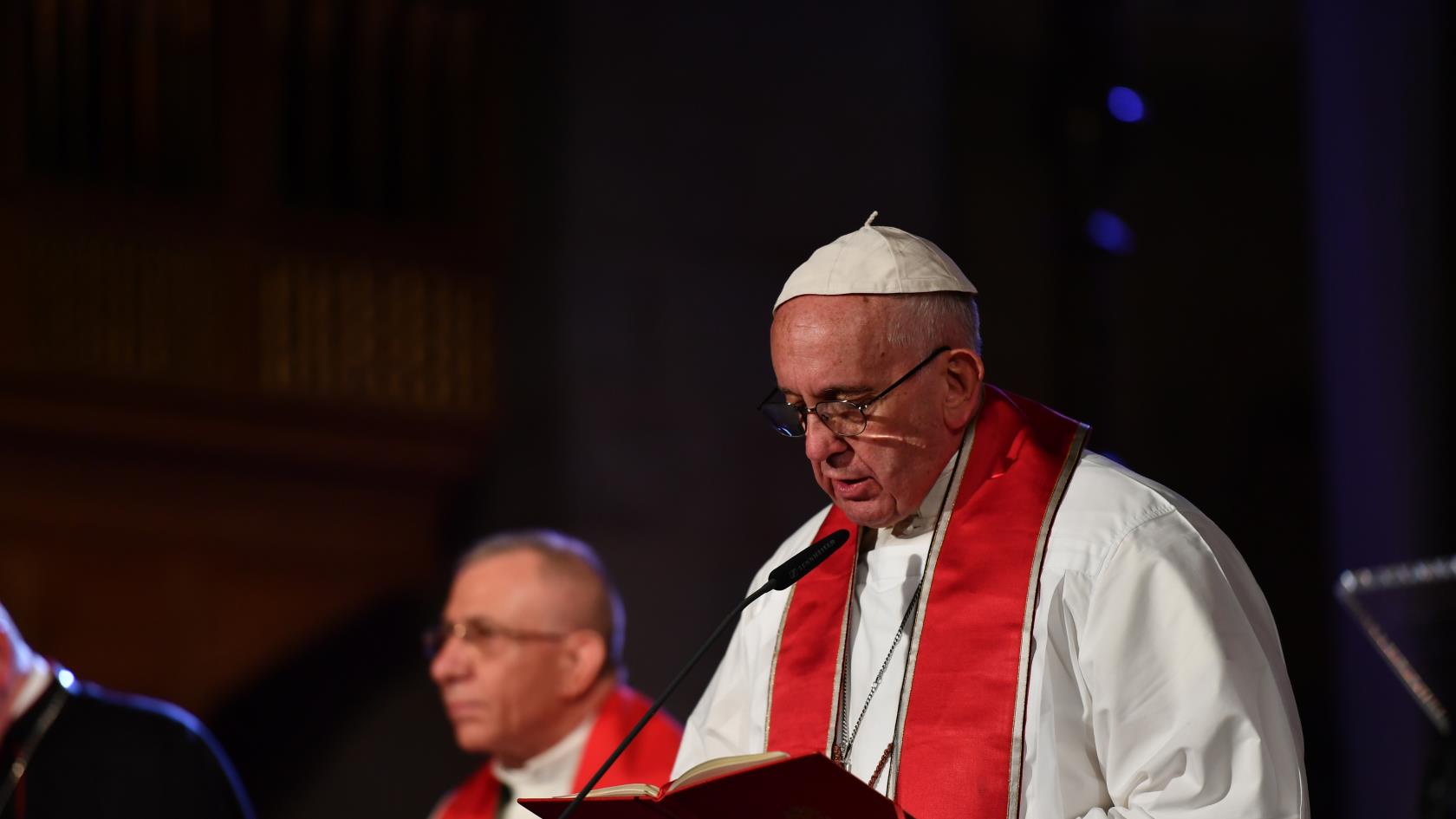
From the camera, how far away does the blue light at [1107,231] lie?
7289mm

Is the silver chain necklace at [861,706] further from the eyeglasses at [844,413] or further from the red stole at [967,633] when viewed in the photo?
the eyeglasses at [844,413]

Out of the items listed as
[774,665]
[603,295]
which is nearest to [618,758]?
[774,665]

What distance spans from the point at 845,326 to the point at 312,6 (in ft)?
15.1

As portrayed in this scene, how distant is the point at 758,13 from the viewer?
775cm

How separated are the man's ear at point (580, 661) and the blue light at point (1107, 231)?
3.20 metres

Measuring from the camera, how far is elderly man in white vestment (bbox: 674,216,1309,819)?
8.38ft

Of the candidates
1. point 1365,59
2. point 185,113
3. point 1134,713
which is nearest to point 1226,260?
point 1365,59

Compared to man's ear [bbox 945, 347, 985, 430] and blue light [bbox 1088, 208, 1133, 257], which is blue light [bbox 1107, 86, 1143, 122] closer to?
blue light [bbox 1088, 208, 1133, 257]

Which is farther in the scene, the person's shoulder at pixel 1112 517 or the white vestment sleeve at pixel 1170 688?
the person's shoulder at pixel 1112 517

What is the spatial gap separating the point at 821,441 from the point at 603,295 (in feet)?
14.8

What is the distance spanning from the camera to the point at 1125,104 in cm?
706

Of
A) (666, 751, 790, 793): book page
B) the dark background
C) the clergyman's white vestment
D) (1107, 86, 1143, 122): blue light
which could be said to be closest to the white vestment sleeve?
the clergyman's white vestment

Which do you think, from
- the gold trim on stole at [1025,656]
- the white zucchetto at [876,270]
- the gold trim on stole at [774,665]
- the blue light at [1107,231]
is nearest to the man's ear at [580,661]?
the gold trim on stole at [774,665]

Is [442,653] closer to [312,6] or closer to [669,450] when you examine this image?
[669,450]
